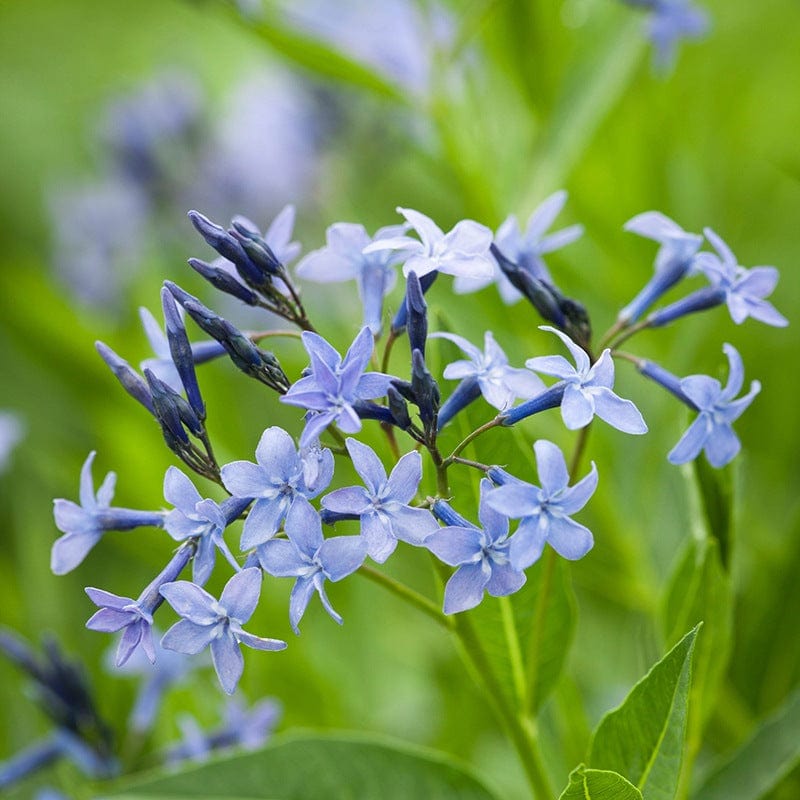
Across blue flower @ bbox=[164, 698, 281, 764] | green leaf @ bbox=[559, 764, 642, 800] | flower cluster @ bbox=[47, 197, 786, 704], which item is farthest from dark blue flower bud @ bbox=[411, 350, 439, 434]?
blue flower @ bbox=[164, 698, 281, 764]

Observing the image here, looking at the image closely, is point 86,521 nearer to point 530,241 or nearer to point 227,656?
point 227,656

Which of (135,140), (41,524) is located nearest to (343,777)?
(41,524)

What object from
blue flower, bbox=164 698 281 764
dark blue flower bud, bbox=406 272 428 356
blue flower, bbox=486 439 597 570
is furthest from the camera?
blue flower, bbox=164 698 281 764

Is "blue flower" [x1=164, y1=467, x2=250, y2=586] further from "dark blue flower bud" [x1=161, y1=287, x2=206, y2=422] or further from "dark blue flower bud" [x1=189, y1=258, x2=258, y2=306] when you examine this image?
"dark blue flower bud" [x1=189, y1=258, x2=258, y2=306]

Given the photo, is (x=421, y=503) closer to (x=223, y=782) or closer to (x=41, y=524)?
(x=223, y=782)

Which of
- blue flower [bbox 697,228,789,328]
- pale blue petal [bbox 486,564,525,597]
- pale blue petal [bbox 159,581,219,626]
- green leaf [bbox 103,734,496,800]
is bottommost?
green leaf [bbox 103,734,496,800]
